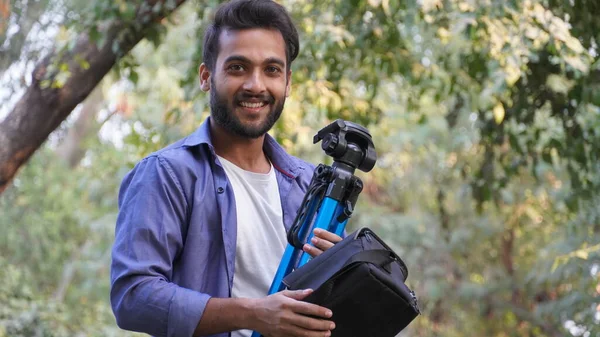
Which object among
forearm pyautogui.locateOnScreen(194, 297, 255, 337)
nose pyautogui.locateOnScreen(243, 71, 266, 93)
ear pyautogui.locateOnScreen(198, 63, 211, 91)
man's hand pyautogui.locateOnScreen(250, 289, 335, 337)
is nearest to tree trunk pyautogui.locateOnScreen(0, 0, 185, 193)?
ear pyautogui.locateOnScreen(198, 63, 211, 91)

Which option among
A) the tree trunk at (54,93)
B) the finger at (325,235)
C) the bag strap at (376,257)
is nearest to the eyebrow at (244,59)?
the finger at (325,235)

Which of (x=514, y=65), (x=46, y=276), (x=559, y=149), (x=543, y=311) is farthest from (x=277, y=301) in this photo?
(x=46, y=276)

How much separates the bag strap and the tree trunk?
278 cm

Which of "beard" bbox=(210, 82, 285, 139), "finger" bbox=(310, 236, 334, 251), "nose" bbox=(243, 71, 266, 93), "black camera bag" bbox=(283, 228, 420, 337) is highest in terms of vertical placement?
"nose" bbox=(243, 71, 266, 93)

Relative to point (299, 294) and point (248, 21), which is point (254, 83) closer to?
point (248, 21)

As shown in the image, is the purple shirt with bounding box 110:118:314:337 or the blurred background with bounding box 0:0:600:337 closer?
the purple shirt with bounding box 110:118:314:337

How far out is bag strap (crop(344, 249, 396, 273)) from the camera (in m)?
2.04

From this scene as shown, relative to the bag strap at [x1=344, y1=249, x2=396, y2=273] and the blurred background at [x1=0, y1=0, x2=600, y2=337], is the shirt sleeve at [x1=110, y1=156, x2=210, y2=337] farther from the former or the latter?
the blurred background at [x1=0, y1=0, x2=600, y2=337]

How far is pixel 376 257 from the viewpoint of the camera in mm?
2096

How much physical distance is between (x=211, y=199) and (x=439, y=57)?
133 inches

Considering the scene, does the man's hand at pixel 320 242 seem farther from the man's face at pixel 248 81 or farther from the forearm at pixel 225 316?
the man's face at pixel 248 81

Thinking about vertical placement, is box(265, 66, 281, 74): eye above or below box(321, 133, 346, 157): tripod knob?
above

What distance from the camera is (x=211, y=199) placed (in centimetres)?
230

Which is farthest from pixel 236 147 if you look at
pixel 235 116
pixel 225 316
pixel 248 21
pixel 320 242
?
pixel 225 316
